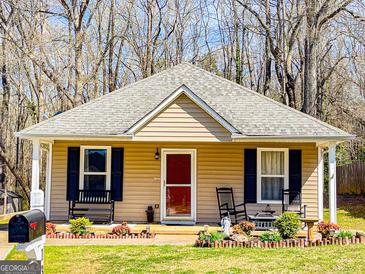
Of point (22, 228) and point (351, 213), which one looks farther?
point (351, 213)

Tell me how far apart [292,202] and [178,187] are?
3178mm

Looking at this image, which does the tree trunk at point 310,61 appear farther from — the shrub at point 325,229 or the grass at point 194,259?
the grass at point 194,259

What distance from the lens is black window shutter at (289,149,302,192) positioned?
12211 mm

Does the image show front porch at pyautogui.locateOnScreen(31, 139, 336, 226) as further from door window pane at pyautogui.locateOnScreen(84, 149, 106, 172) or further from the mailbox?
the mailbox

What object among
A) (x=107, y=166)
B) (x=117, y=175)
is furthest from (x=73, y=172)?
(x=117, y=175)

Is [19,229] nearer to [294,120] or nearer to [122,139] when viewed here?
[122,139]

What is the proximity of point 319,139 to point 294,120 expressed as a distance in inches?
50.3

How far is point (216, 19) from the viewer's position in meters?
26.8

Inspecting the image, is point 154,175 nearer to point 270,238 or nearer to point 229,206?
point 229,206

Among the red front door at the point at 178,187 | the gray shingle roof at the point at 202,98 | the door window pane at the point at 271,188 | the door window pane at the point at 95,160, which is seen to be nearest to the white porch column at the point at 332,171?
the gray shingle roof at the point at 202,98

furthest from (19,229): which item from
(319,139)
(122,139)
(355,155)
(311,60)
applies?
(355,155)

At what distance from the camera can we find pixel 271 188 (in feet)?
40.6

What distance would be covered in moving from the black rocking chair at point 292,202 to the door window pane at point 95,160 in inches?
201

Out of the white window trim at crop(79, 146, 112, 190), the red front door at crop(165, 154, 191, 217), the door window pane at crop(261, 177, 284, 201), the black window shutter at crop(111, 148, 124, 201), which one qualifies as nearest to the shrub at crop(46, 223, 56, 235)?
the white window trim at crop(79, 146, 112, 190)
